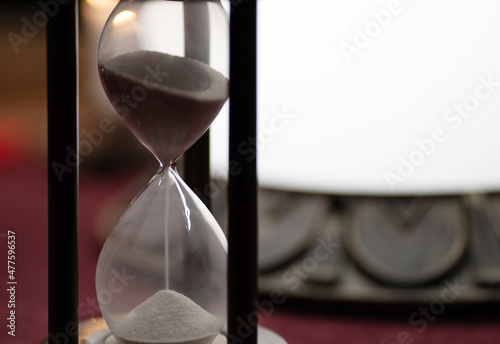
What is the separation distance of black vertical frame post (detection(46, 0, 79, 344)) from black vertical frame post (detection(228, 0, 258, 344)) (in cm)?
22

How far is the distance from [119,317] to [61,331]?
97mm

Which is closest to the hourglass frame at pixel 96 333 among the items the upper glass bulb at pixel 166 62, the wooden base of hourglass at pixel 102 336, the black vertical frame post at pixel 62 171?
the wooden base of hourglass at pixel 102 336

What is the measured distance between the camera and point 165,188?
0.90 meters

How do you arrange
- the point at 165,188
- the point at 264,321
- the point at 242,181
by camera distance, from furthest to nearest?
the point at 264,321
the point at 165,188
the point at 242,181

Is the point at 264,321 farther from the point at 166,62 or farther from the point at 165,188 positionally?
the point at 166,62

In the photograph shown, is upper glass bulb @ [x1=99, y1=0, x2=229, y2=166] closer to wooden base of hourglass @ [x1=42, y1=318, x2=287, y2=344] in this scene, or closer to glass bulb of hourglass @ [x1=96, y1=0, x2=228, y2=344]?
glass bulb of hourglass @ [x1=96, y1=0, x2=228, y2=344]

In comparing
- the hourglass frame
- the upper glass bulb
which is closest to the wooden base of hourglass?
the hourglass frame

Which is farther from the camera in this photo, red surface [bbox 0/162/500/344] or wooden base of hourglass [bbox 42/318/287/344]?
red surface [bbox 0/162/500/344]

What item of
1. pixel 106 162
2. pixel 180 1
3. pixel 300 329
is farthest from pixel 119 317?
pixel 106 162

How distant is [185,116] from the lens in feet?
2.66

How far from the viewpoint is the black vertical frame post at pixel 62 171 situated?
0.77 meters

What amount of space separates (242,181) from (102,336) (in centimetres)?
38

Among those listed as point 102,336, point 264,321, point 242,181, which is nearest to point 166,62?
point 242,181

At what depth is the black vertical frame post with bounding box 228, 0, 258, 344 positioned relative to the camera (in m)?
0.69
